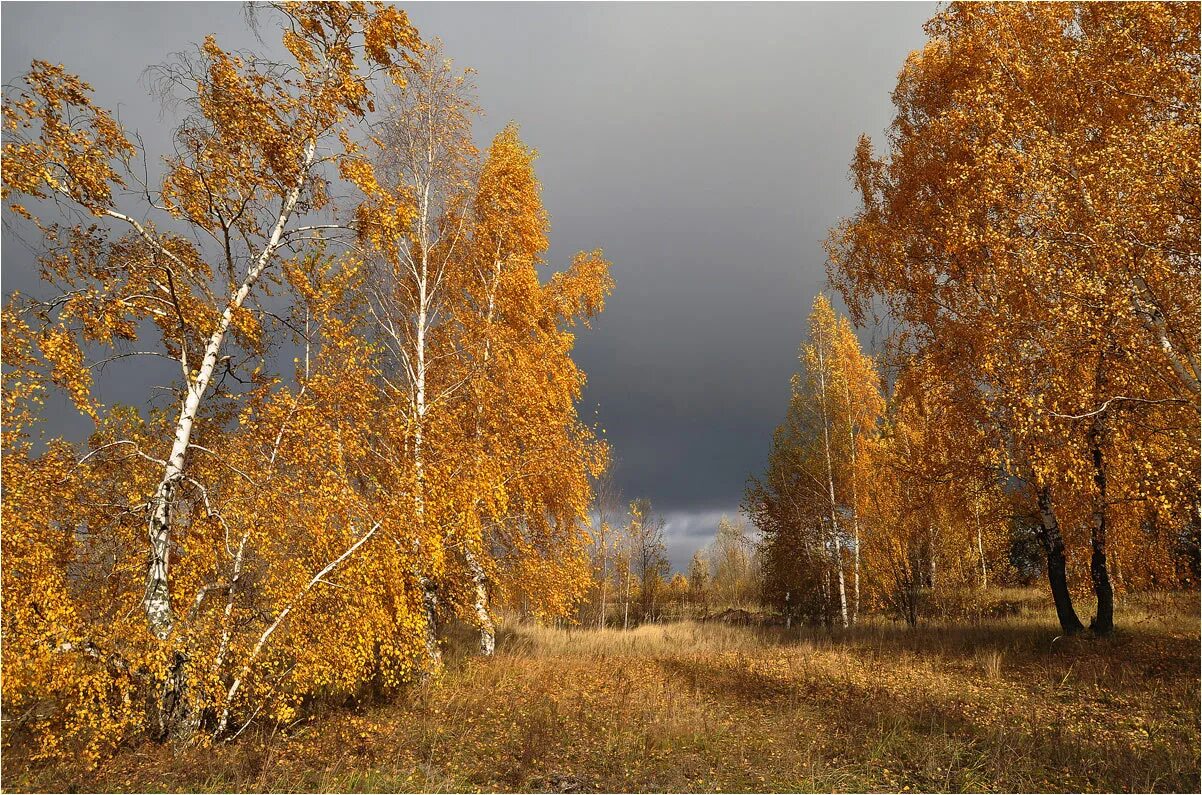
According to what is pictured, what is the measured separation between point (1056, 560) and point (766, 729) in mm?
7785

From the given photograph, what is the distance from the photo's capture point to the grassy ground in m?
6.12

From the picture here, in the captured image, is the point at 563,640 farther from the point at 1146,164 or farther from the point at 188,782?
the point at 1146,164

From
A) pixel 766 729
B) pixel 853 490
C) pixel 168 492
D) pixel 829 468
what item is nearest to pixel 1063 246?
pixel 766 729

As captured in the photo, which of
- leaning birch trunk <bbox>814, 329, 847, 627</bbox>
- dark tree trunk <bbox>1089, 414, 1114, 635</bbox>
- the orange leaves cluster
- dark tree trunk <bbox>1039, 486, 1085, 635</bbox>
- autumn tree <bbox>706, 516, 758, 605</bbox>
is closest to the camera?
the orange leaves cluster

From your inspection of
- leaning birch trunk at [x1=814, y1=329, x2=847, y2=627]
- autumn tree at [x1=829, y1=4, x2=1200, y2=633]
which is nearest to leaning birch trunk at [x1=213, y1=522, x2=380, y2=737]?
autumn tree at [x1=829, y1=4, x2=1200, y2=633]

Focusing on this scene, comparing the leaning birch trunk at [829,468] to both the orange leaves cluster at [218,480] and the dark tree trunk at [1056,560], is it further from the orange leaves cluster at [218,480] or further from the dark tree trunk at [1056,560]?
the orange leaves cluster at [218,480]

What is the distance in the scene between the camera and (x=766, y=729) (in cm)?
793

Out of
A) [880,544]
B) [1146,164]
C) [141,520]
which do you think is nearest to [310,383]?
[141,520]

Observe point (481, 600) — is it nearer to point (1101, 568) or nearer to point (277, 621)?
point (277, 621)

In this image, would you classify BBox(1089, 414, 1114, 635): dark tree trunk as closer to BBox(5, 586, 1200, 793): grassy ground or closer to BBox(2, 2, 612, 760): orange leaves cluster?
BBox(5, 586, 1200, 793): grassy ground

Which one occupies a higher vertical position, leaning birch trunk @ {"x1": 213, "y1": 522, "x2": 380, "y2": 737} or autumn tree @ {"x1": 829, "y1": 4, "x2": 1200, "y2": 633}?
autumn tree @ {"x1": 829, "y1": 4, "x2": 1200, "y2": 633}

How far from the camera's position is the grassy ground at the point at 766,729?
6.12 m

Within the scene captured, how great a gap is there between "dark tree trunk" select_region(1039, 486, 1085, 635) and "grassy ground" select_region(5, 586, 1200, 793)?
1.57 feet

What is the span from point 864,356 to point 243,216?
817 inches
